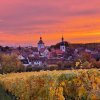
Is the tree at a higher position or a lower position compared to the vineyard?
lower

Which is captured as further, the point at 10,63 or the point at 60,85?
the point at 10,63

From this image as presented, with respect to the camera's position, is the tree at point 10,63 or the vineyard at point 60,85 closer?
the vineyard at point 60,85

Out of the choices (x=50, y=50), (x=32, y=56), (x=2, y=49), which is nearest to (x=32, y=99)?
(x=2, y=49)

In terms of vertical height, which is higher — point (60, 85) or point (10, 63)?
point (60, 85)

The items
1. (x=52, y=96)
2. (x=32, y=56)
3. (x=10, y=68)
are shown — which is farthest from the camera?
(x=32, y=56)

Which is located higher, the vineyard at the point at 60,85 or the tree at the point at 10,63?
the vineyard at the point at 60,85

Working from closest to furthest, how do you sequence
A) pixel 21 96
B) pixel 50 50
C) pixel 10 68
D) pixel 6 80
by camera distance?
pixel 21 96 → pixel 6 80 → pixel 10 68 → pixel 50 50

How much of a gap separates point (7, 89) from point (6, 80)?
0.52 meters

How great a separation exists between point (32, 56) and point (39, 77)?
9225 cm

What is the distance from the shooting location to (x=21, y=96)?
A: 1766 cm

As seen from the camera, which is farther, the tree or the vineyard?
the tree

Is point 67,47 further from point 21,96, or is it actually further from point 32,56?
point 21,96

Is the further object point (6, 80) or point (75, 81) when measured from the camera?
point (6, 80)

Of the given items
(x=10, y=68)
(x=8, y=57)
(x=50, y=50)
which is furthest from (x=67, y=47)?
(x=10, y=68)
